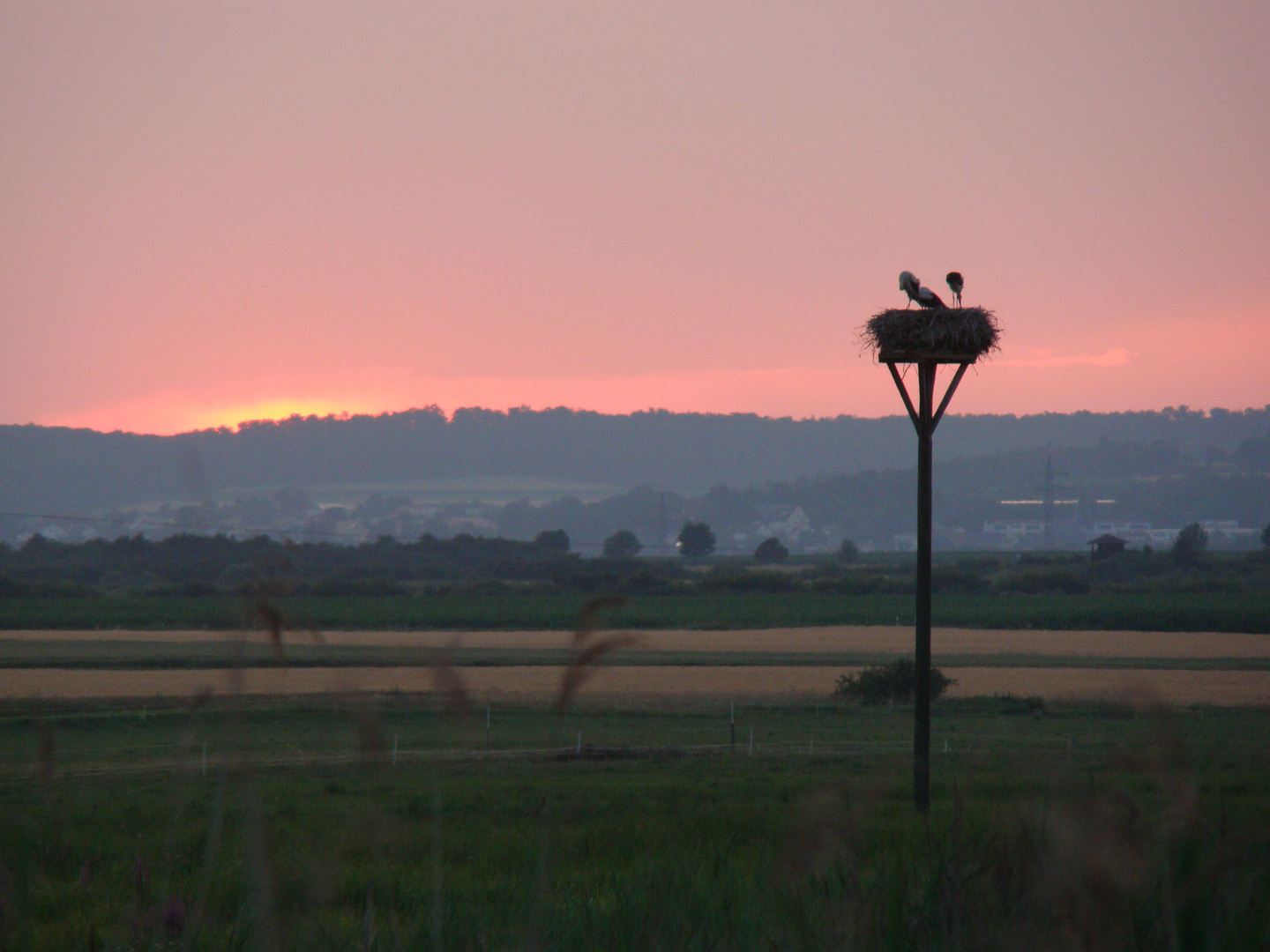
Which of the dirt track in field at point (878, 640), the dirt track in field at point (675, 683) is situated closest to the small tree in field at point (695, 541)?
the dirt track in field at point (878, 640)

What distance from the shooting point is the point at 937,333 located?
47.0 feet

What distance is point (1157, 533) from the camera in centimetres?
18125

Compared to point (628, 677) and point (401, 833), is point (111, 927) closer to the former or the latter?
point (401, 833)

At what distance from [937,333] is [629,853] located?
856cm

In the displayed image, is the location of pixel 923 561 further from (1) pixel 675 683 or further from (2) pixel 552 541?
(2) pixel 552 541

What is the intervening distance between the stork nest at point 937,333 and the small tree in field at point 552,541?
97977mm

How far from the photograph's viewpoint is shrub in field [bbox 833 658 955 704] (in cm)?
3369

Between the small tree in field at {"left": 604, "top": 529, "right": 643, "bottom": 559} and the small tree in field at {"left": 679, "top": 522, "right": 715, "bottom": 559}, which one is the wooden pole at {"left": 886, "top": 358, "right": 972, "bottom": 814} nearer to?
the small tree in field at {"left": 604, "top": 529, "right": 643, "bottom": 559}

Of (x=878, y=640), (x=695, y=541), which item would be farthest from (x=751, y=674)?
(x=695, y=541)

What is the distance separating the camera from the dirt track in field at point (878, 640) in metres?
46.8

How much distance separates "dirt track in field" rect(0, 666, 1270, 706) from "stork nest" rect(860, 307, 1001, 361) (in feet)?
59.6

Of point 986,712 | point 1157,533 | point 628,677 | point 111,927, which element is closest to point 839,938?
point 111,927

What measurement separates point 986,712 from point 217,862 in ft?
82.5

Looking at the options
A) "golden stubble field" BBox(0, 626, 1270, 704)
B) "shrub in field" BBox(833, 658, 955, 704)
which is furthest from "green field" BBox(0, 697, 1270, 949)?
"shrub in field" BBox(833, 658, 955, 704)
